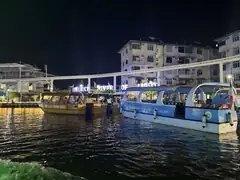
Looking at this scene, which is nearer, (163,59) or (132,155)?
(132,155)

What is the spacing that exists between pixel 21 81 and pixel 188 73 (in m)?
44.3

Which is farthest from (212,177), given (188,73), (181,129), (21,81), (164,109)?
(21,81)

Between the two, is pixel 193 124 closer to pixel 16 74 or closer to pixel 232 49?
pixel 232 49

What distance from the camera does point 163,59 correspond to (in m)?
53.7

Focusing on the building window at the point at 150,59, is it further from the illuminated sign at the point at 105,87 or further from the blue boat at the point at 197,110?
the blue boat at the point at 197,110

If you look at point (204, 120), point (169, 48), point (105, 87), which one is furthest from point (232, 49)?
point (204, 120)

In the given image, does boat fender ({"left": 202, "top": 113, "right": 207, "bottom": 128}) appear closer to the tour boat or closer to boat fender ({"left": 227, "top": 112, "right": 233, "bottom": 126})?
boat fender ({"left": 227, "top": 112, "right": 233, "bottom": 126})

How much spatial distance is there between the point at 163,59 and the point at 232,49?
15.8 metres

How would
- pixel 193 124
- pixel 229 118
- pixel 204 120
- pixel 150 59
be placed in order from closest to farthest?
pixel 229 118 → pixel 204 120 → pixel 193 124 → pixel 150 59

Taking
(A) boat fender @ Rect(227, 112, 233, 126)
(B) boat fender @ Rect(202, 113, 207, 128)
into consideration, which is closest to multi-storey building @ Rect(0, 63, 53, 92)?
(B) boat fender @ Rect(202, 113, 207, 128)

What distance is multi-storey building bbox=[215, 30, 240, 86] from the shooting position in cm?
4178

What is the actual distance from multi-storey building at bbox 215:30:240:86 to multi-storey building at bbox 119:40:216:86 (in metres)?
8.67

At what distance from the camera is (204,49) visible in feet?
185

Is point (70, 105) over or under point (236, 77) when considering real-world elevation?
under
